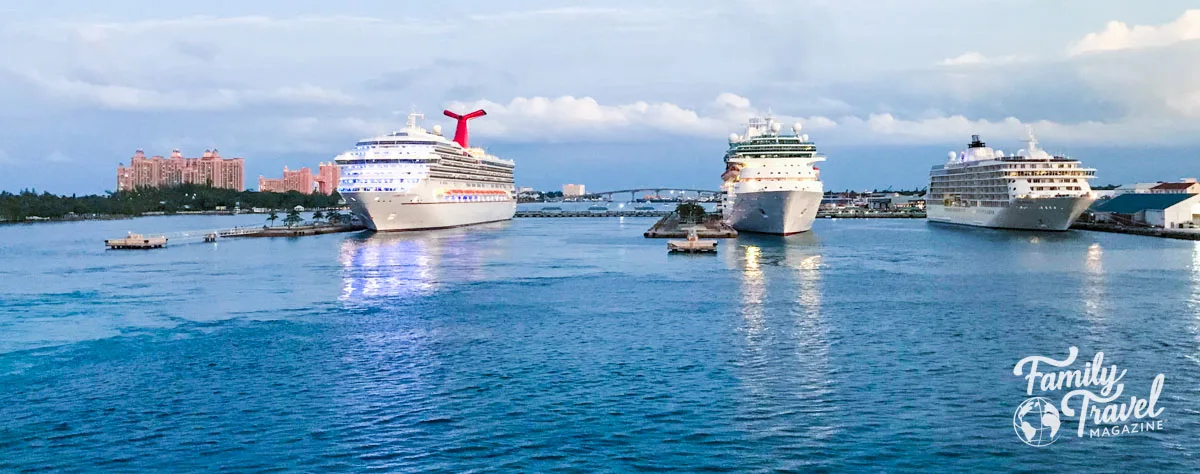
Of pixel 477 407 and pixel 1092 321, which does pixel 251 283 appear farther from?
pixel 1092 321

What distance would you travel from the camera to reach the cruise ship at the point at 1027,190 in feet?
190

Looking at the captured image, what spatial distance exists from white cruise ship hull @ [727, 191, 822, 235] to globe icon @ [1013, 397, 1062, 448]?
38.6 m

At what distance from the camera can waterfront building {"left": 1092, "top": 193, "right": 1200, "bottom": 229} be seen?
61.0 meters

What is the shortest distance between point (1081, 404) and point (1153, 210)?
59003mm

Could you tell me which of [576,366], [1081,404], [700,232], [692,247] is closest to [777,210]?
[700,232]

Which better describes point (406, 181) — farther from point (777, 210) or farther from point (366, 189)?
point (777, 210)

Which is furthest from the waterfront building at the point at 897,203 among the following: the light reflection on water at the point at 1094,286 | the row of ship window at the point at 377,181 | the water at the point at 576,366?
the water at the point at 576,366

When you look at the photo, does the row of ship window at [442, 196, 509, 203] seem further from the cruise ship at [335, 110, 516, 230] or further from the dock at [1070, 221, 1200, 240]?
the dock at [1070, 221, 1200, 240]

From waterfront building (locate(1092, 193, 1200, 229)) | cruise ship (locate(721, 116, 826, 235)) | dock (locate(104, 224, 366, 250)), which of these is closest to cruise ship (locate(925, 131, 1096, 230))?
waterfront building (locate(1092, 193, 1200, 229))

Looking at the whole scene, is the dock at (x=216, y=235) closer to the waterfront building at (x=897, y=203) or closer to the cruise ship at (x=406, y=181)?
the cruise ship at (x=406, y=181)

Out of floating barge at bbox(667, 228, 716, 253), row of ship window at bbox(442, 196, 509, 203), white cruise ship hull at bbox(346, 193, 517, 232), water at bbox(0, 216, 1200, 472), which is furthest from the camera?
row of ship window at bbox(442, 196, 509, 203)

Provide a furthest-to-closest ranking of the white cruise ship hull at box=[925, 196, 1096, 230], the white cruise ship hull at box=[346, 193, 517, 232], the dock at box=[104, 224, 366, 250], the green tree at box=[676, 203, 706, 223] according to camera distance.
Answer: the green tree at box=[676, 203, 706, 223], the white cruise ship hull at box=[346, 193, 517, 232], the white cruise ship hull at box=[925, 196, 1096, 230], the dock at box=[104, 224, 366, 250]

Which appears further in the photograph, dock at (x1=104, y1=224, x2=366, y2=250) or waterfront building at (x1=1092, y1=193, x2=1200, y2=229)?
waterfront building at (x1=1092, y1=193, x2=1200, y2=229)

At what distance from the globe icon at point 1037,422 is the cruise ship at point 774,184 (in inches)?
1521
